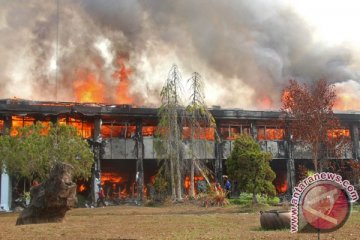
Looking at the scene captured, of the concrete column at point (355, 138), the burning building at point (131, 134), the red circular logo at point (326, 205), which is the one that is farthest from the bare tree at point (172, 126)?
the red circular logo at point (326, 205)

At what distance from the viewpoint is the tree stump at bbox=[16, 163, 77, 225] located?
68.9ft

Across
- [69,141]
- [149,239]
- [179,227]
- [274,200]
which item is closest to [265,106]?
[274,200]

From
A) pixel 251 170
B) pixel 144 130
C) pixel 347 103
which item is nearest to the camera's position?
pixel 251 170

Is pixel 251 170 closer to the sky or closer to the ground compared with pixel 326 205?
closer to the sky

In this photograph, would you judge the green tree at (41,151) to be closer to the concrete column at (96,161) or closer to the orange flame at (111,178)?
the concrete column at (96,161)

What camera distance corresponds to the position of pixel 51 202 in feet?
68.8

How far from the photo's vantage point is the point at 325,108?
3294cm

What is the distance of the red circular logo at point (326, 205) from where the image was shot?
12.4m

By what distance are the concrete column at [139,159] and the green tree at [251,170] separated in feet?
41.2

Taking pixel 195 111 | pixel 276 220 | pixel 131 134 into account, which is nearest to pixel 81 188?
pixel 131 134

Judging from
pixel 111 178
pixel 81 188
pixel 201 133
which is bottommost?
pixel 81 188

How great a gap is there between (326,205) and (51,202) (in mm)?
12180

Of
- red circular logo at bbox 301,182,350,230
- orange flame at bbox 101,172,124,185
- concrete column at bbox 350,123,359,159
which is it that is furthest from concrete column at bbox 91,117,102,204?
red circular logo at bbox 301,182,350,230

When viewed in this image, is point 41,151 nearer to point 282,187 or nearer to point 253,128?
point 253,128
